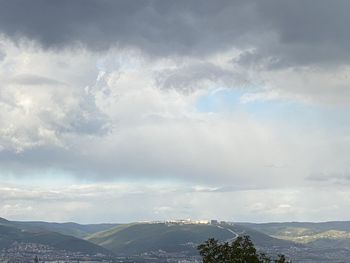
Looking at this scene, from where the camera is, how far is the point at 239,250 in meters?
94.8

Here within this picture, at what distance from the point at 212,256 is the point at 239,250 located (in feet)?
17.5

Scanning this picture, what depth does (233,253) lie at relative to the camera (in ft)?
313

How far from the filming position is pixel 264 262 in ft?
327

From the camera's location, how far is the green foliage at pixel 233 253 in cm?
9356

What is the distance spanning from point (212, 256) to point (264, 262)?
33.2ft

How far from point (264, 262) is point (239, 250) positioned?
7877 millimetres

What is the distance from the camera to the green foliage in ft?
307

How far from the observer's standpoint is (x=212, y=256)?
9719cm
